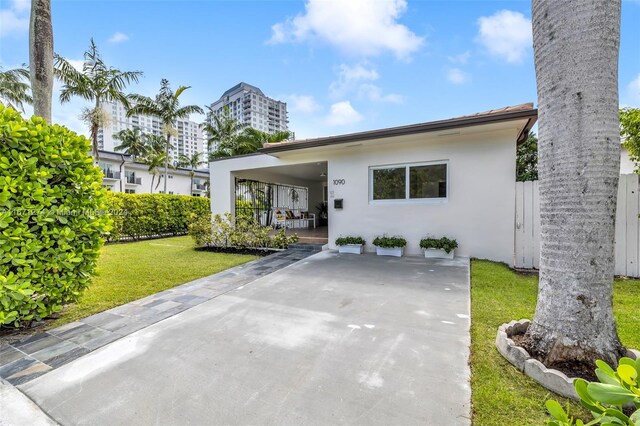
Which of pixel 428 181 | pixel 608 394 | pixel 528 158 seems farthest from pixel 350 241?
pixel 528 158

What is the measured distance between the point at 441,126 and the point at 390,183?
220cm

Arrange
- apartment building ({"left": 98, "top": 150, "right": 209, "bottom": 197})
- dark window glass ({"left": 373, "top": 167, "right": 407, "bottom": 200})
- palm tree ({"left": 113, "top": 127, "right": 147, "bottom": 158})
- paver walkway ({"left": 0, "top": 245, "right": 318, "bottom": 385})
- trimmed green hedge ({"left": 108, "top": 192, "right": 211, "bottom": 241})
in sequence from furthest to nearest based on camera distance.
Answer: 1. palm tree ({"left": 113, "top": 127, "right": 147, "bottom": 158})
2. apartment building ({"left": 98, "top": 150, "right": 209, "bottom": 197})
3. trimmed green hedge ({"left": 108, "top": 192, "right": 211, "bottom": 241})
4. dark window glass ({"left": 373, "top": 167, "right": 407, "bottom": 200})
5. paver walkway ({"left": 0, "top": 245, "right": 318, "bottom": 385})

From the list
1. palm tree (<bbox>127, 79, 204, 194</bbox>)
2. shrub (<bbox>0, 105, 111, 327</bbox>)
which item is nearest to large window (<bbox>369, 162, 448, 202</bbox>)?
shrub (<bbox>0, 105, 111, 327</bbox>)

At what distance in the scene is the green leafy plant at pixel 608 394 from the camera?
0.86m

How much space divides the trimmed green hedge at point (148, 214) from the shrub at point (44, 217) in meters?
7.37

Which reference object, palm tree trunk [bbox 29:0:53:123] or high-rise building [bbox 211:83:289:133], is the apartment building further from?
palm tree trunk [bbox 29:0:53:123]

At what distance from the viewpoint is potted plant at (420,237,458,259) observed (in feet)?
23.2

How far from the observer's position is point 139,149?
30000mm

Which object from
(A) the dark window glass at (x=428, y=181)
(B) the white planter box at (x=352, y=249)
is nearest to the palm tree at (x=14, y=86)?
(B) the white planter box at (x=352, y=249)

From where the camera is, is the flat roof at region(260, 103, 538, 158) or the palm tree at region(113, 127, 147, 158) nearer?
the flat roof at region(260, 103, 538, 158)

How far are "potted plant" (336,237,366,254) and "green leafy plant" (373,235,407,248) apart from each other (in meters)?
0.47

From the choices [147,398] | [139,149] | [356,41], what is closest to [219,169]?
[356,41]

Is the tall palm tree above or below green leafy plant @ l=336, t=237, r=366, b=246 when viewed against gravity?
above

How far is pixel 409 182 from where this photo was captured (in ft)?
25.7
